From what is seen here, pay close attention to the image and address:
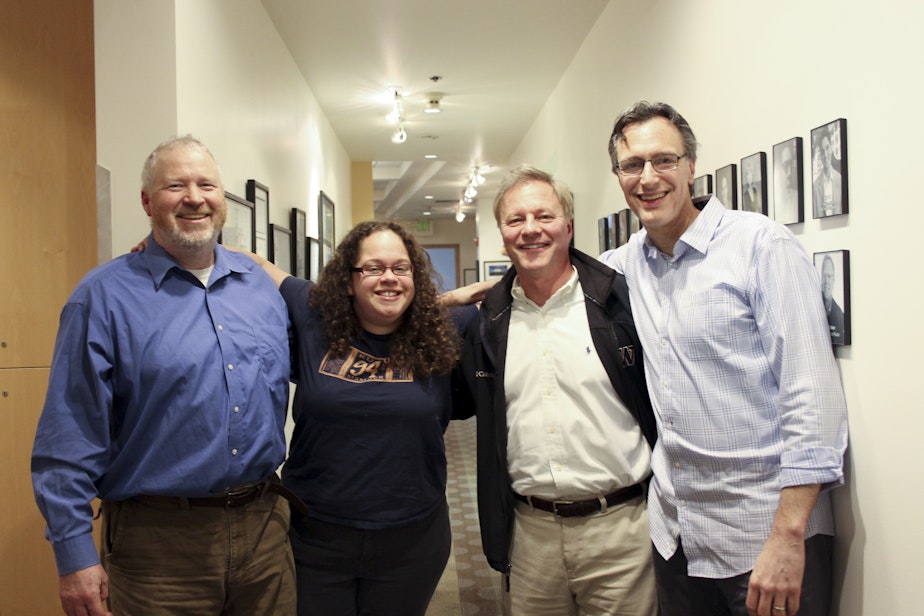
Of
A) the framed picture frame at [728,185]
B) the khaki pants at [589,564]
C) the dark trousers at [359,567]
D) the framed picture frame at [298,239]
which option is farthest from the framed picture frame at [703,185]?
the framed picture frame at [298,239]

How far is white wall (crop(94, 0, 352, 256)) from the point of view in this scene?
2.62 m

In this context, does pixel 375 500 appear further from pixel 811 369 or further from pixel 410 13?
pixel 410 13

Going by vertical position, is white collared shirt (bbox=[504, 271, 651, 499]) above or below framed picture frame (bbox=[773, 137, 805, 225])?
below

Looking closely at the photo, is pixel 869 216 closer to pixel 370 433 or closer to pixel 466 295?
pixel 466 295

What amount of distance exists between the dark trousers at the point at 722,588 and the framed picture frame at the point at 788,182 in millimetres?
884

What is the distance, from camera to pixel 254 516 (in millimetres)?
1726

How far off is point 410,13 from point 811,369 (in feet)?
12.0

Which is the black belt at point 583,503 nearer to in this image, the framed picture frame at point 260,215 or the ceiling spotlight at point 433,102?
the framed picture frame at point 260,215

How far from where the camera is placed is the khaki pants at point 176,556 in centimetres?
161

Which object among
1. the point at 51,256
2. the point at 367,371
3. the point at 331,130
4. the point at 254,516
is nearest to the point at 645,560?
the point at 367,371

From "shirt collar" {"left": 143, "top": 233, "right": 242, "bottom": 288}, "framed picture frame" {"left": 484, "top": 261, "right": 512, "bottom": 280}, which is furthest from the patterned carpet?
"framed picture frame" {"left": 484, "top": 261, "right": 512, "bottom": 280}

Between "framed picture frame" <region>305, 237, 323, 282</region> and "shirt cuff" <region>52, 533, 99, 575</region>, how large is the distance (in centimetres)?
420

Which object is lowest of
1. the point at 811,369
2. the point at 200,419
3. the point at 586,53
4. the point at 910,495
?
the point at 910,495

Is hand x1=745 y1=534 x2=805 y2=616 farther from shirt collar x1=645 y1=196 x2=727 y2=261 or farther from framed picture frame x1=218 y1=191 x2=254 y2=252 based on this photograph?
framed picture frame x1=218 y1=191 x2=254 y2=252
